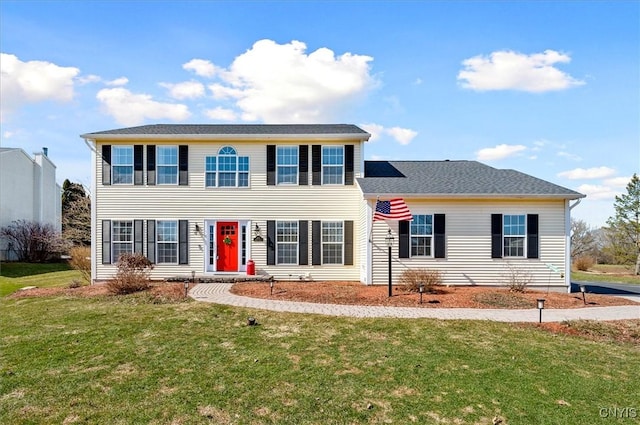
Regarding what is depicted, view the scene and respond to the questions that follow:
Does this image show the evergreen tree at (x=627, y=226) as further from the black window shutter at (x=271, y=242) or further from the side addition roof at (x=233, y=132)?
the black window shutter at (x=271, y=242)

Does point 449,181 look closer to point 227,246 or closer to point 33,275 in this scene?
point 227,246

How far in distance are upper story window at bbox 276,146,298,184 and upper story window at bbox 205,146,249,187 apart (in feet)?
4.28

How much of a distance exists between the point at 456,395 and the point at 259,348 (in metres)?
3.41

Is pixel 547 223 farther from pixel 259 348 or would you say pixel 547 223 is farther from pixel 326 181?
pixel 259 348

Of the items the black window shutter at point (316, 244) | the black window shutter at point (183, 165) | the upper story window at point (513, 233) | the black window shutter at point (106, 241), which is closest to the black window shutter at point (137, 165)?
the black window shutter at point (183, 165)

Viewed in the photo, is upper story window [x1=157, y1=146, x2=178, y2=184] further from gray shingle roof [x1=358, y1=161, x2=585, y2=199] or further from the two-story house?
gray shingle roof [x1=358, y1=161, x2=585, y2=199]

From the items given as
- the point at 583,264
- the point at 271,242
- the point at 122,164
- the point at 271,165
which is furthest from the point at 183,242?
the point at 583,264

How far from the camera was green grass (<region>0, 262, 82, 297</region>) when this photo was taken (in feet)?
54.4

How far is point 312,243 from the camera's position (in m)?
15.0

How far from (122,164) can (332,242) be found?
9.15 m

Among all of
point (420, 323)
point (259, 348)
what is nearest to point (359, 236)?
point (420, 323)

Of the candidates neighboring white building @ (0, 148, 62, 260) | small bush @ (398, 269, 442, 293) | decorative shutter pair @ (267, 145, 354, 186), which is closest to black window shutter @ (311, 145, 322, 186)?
decorative shutter pair @ (267, 145, 354, 186)

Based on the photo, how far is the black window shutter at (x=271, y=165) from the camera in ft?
49.7

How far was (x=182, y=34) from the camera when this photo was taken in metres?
11.9
